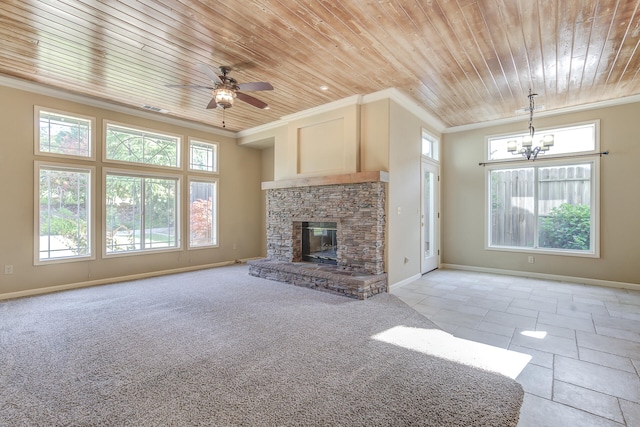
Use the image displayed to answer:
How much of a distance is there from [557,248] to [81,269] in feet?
27.7

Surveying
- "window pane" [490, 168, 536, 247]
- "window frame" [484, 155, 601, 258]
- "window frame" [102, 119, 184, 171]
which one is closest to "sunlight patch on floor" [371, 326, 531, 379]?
"window frame" [484, 155, 601, 258]

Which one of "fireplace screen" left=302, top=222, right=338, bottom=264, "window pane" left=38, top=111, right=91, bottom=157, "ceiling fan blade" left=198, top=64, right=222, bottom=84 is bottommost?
"fireplace screen" left=302, top=222, right=338, bottom=264

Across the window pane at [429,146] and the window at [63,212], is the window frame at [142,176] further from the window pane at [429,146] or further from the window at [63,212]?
the window pane at [429,146]

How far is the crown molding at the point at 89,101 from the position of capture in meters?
4.39

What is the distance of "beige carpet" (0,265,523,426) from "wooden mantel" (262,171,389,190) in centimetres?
186

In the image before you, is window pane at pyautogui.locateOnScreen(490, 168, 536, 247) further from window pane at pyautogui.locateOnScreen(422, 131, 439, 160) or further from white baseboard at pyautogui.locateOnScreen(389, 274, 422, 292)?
white baseboard at pyautogui.locateOnScreen(389, 274, 422, 292)

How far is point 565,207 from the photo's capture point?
5535 millimetres

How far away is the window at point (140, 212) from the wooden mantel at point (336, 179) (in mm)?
2312

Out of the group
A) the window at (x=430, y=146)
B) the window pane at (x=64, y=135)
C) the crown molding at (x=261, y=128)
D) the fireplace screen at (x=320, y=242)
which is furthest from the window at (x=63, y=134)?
the window at (x=430, y=146)

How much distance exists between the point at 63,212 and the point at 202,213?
2416mm

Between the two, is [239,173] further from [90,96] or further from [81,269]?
[81,269]

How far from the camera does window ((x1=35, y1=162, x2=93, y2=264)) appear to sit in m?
4.71

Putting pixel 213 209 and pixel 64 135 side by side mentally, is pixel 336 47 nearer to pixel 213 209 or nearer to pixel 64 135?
pixel 64 135

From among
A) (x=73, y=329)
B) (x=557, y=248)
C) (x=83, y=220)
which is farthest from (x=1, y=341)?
(x=557, y=248)
